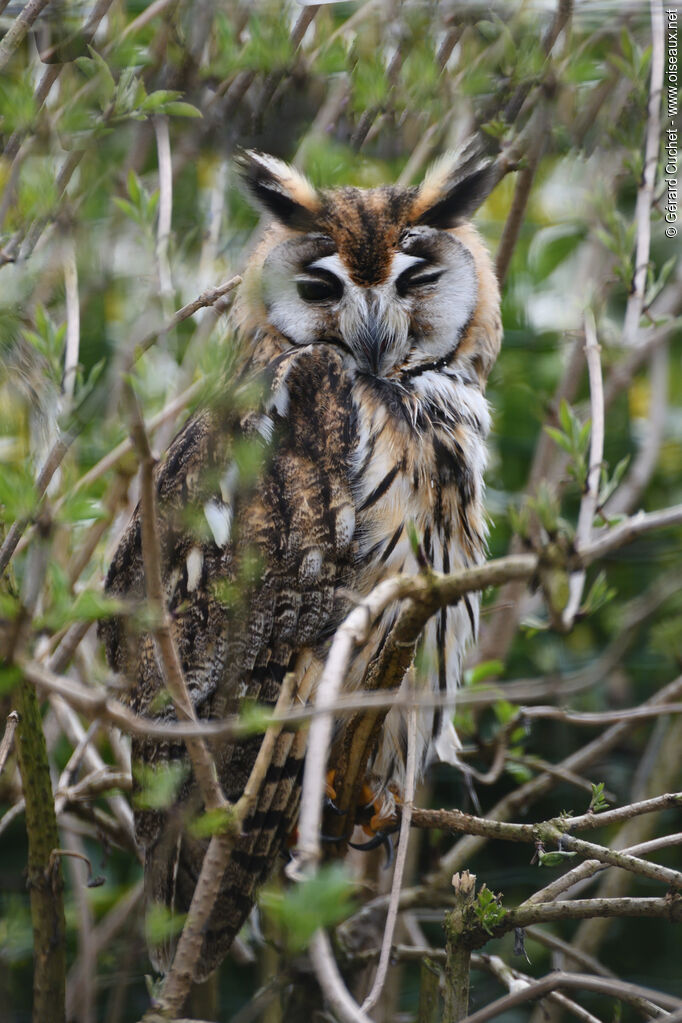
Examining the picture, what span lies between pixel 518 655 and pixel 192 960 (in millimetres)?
1381

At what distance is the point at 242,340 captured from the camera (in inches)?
74.7

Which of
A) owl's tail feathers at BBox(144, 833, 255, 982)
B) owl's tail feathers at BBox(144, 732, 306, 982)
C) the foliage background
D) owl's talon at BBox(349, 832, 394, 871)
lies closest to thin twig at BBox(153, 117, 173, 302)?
the foliage background

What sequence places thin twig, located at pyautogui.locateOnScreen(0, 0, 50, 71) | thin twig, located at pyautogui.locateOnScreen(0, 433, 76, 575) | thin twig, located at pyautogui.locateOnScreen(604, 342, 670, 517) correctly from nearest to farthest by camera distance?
thin twig, located at pyautogui.locateOnScreen(0, 433, 76, 575)
thin twig, located at pyautogui.locateOnScreen(0, 0, 50, 71)
thin twig, located at pyautogui.locateOnScreen(604, 342, 670, 517)

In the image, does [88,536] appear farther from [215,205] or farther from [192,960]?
[192,960]

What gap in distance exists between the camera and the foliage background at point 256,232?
143 centimetres

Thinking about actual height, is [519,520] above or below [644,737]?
above

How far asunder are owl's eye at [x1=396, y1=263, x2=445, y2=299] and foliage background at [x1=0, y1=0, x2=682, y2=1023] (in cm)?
22

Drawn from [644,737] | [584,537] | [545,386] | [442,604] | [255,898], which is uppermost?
[442,604]

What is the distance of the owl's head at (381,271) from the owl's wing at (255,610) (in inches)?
6.0

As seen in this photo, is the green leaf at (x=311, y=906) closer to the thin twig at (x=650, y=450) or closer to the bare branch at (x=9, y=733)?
the bare branch at (x=9, y=733)

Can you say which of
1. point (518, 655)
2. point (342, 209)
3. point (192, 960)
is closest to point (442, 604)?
point (192, 960)

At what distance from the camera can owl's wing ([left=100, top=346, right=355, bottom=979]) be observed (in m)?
1.56

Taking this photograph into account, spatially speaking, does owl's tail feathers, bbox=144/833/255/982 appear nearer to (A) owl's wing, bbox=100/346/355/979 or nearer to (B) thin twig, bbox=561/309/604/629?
(A) owl's wing, bbox=100/346/355/979

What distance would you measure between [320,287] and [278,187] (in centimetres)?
25
